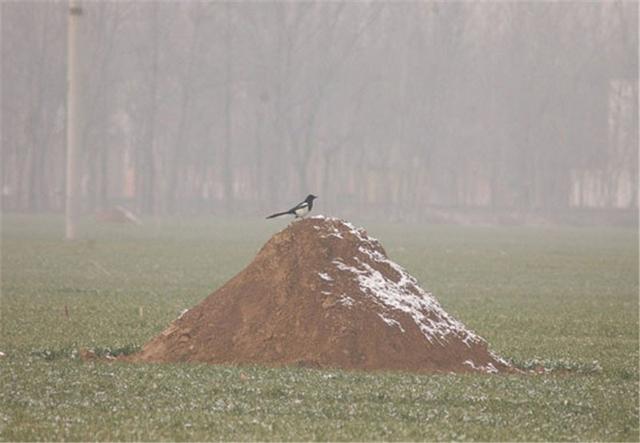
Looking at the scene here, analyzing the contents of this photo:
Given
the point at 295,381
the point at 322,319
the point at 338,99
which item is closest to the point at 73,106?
the point at 322,319

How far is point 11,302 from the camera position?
23188mm

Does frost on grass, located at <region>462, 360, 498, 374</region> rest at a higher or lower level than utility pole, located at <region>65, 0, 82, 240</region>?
lower

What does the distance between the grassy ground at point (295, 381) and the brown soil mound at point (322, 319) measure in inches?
25.4

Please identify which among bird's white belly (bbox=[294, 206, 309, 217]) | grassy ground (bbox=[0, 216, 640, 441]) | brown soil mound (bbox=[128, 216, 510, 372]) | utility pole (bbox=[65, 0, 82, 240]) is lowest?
grassy ground (bbox=[0, 216, 640, 441])

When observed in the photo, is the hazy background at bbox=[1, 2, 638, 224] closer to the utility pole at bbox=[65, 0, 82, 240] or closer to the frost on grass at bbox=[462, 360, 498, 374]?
the utility pole at bbox=[65, 0, 82, 240]

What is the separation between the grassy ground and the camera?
1098 centimetres

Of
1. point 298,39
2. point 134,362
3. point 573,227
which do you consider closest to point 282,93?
point 298,39

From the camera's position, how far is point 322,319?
14797 millimetres

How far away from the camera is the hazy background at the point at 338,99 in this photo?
90.9 meters

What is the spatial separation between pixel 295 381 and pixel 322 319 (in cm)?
165

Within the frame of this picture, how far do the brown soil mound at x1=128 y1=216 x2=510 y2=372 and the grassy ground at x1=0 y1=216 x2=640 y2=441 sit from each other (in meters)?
0.65

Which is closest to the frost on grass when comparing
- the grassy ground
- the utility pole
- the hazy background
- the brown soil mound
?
the brown soil mound

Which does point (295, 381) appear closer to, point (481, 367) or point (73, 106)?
point (481, 367)

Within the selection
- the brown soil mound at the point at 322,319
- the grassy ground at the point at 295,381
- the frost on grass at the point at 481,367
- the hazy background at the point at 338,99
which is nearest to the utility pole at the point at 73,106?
the grassy ground at the point at 295,381
